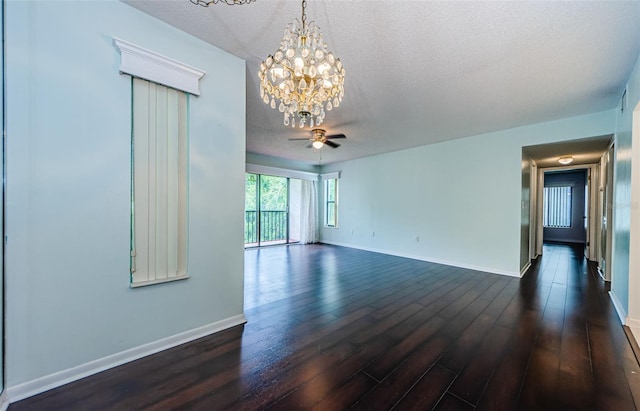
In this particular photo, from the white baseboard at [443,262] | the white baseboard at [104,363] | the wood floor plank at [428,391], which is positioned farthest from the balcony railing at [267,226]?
the wood floor plank at [428,391]

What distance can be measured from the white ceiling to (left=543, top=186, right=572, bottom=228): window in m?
6.50

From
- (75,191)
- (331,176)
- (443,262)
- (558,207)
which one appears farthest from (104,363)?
(558,207)

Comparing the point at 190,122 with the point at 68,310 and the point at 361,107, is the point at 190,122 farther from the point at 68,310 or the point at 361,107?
the point at 361,107

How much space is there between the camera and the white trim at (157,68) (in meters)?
1.73

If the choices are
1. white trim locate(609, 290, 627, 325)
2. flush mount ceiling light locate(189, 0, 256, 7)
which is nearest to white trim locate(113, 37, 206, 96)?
flush mount ceiling light locate(189, 0, 256, 7)

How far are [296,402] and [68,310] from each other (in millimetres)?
1519

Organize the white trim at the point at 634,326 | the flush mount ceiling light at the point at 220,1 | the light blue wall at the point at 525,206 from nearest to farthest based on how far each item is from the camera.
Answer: the flush mount ceiling light at the point at 220,1 → the white trim at the point at 634,326 → the light blue wall at the point at 525,206

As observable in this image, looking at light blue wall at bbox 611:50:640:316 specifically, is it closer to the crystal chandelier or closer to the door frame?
the door frame

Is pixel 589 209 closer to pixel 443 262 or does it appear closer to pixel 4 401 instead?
pixel 443 262

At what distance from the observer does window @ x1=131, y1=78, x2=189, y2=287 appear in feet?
5.98

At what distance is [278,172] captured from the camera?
265 inches

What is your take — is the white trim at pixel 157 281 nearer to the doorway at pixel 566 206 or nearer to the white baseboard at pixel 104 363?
the white baseboard at pixel 104 363

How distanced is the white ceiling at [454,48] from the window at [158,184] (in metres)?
0.63

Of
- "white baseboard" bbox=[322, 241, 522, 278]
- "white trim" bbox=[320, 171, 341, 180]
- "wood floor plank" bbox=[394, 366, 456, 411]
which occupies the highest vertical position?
"white trim" bbox=[320, 171, 341, 180]
